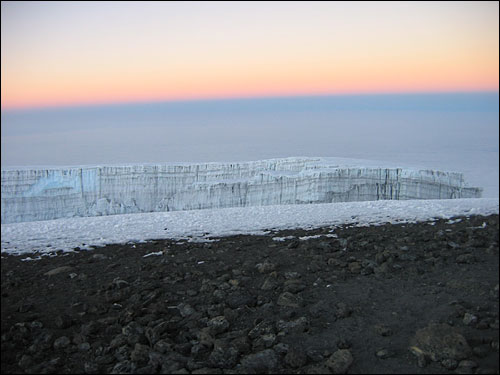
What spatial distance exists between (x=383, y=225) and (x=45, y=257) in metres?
1.67

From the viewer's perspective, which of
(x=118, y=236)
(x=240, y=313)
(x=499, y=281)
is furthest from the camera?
(x=118, y=236)

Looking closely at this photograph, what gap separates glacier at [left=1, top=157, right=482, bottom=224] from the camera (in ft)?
12.0

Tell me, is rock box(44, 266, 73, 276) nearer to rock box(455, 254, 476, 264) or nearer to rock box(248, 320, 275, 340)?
rock box(248, 320, 275, 340)

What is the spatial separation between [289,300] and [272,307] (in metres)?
0.07

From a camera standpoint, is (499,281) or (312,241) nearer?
(499,281)

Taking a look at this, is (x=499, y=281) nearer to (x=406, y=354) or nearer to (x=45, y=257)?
(x=406, y=354)

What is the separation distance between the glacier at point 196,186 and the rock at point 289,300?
203cm

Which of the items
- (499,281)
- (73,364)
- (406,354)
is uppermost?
(499,281)

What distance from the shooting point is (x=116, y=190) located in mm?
4543

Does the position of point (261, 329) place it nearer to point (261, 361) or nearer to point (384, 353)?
point (261, 361)

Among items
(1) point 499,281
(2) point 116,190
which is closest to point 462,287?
(1) point 499,281

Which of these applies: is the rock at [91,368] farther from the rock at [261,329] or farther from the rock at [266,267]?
the rock at [266,267]

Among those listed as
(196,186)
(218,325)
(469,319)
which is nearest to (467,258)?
(469,319)

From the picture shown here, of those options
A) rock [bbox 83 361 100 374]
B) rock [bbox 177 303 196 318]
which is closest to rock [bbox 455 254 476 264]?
rock [bbox 177 303 196 318]
